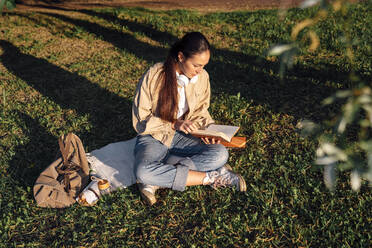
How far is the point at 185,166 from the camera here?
401 centimetres

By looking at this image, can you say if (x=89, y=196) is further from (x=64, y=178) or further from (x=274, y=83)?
(x=274, y=83)

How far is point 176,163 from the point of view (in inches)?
163

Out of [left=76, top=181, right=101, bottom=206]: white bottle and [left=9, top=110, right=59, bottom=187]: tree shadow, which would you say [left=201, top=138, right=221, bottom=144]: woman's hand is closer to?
[left=76, top=181, right=101, bottom=206]: white bottle

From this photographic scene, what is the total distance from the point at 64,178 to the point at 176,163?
129 centimetres

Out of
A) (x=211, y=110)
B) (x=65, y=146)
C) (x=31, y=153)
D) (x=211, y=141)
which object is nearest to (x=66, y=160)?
(x=65, y=146)

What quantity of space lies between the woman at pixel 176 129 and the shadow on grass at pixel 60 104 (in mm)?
1149

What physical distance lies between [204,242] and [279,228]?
79cm

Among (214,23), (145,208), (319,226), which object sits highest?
(214,23)

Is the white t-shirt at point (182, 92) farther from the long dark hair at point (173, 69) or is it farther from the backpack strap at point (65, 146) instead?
the backpack strap at point (65, 146)

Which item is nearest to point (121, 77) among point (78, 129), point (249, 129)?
point (78, 129)

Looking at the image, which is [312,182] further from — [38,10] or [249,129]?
[38,10]

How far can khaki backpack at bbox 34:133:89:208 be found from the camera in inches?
156

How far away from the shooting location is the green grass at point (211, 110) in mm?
3695

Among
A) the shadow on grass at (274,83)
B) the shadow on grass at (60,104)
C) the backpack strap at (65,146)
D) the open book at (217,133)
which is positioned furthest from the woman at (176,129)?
the shadow on grass at (274,83)
